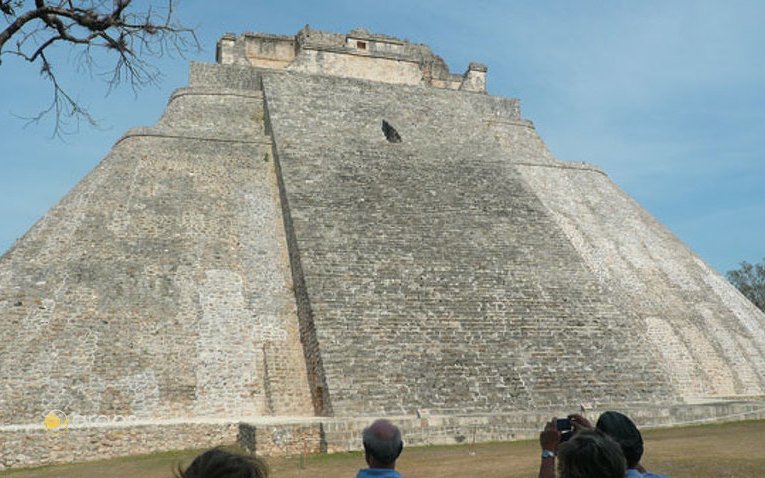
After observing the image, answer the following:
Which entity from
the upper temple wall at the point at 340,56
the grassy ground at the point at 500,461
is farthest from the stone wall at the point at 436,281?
the upper temple wall at the point at 340,56

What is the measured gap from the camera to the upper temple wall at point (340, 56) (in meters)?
23.2

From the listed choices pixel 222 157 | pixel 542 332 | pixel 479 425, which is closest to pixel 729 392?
pixel 542 332

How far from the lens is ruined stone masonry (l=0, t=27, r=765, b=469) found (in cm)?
1166

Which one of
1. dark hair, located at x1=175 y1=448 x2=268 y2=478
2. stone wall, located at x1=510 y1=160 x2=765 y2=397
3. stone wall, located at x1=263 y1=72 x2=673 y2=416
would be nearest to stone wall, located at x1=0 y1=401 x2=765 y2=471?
stone wall, located at x1=263 y1=72 x2=673 y2=416

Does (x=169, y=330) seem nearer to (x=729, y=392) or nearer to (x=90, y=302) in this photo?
(x=90, y=302)

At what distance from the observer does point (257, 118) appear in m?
20.1

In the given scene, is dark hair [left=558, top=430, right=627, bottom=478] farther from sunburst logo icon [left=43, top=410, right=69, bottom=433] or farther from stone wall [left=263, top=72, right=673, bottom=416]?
sunburst logo icon [left=43, top=410, right=69, bottom=433]

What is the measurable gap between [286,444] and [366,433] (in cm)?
758

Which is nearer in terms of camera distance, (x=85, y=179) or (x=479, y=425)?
(x=479, y=425)

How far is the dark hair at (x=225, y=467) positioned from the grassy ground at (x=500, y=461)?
5.95 m

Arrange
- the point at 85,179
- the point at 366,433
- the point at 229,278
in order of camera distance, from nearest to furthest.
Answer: the point at 366,433
the point at 229,278
the point at 85,179

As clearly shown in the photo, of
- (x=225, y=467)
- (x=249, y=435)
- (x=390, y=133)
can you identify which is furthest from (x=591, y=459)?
(x=390, y=133)

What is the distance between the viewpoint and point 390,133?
19.9 m

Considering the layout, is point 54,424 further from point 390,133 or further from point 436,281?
point 390,133
